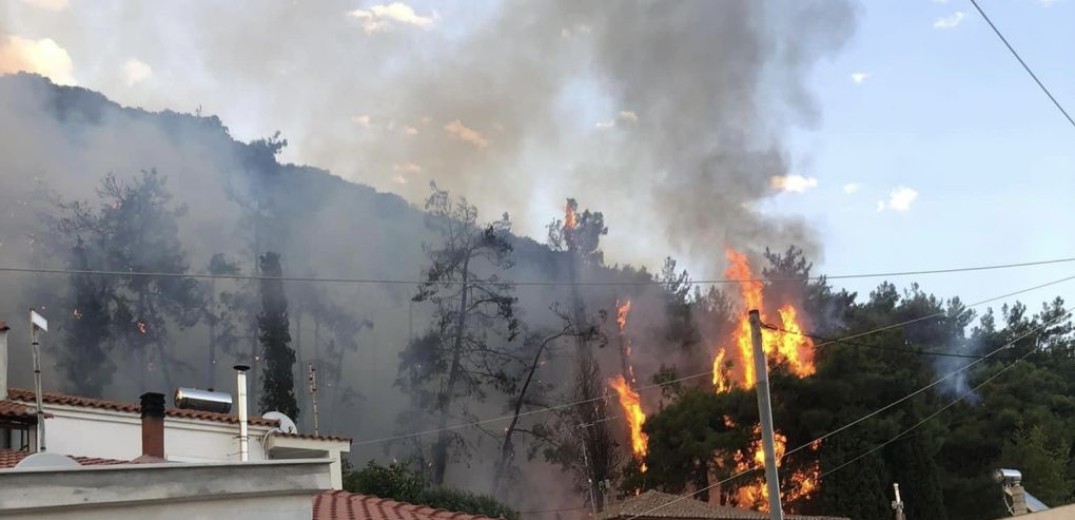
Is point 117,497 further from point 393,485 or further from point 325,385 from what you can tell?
point 325,385

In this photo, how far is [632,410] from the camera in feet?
144

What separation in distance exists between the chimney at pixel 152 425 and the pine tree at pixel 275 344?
20840 mm

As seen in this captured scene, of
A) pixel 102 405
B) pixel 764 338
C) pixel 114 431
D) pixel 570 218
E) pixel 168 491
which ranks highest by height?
pixel 570 218

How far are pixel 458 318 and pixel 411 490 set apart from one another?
34.0 feet

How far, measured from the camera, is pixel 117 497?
7.62 metres

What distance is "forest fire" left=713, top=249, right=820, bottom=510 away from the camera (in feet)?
121

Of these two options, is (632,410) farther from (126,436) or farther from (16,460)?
(16,460)

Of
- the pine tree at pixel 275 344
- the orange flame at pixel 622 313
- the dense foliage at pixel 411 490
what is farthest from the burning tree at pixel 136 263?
the orange flame at pixel 622 313

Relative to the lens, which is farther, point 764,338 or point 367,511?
point 764,338

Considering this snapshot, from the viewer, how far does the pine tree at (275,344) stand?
34312 millimetres

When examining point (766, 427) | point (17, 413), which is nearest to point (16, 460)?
point (17, 413)

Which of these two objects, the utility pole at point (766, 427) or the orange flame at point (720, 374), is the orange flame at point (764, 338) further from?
the utility pole at point (766, 427)

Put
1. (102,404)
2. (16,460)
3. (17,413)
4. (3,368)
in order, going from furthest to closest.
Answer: (102,404), (3,368), (17,413), (16,460)

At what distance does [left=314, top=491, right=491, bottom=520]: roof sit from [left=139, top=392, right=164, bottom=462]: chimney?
8.82ft
